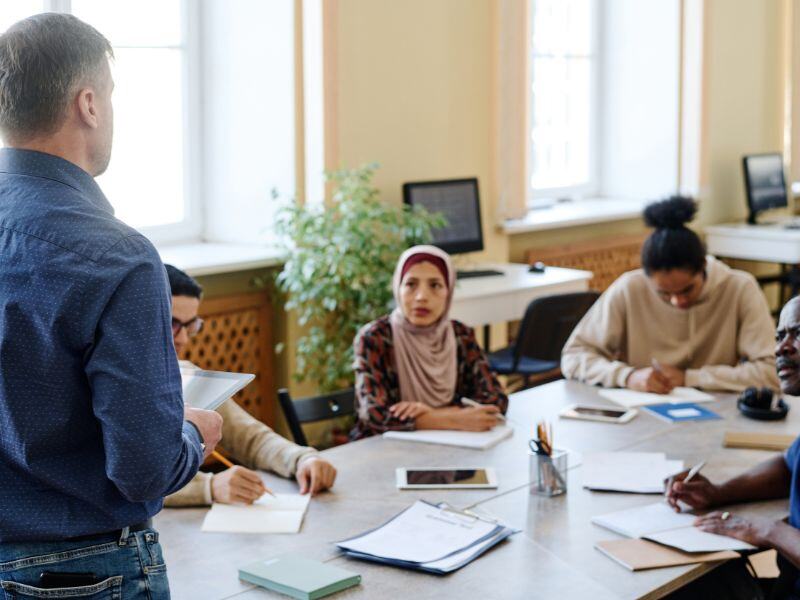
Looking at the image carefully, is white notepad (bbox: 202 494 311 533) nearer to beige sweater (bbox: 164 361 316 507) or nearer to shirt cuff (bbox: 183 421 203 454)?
beige sweater (bbox: 164 361 316 507)

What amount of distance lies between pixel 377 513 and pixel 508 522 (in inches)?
11.7

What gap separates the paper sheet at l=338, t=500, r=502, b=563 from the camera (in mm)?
2189

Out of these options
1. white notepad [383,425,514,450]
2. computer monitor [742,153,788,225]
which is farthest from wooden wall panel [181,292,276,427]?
computer monitor [742,153,788,225]

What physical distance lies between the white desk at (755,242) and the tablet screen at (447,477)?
4593mm

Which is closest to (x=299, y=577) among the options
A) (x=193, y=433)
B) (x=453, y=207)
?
(x=193, y=433)

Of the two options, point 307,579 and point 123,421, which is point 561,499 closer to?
point 307,579

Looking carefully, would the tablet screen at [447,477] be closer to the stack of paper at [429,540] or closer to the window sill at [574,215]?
the stack of paper at [429,540]

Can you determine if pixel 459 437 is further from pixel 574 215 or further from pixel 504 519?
pixel 574 215

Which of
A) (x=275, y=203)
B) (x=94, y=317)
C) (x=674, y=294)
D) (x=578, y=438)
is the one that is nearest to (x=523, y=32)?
(x=275, y=203)

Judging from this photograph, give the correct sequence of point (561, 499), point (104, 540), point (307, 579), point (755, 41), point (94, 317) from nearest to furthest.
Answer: point (94, 317), point (104, 540), point (307, 579), point (561, 499), point (755, 41)

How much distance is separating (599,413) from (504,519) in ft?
3.13

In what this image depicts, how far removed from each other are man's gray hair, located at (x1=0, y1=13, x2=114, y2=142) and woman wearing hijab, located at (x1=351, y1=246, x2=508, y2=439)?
6.33 ft

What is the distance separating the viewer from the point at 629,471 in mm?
2762

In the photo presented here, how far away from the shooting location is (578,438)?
121 inches
